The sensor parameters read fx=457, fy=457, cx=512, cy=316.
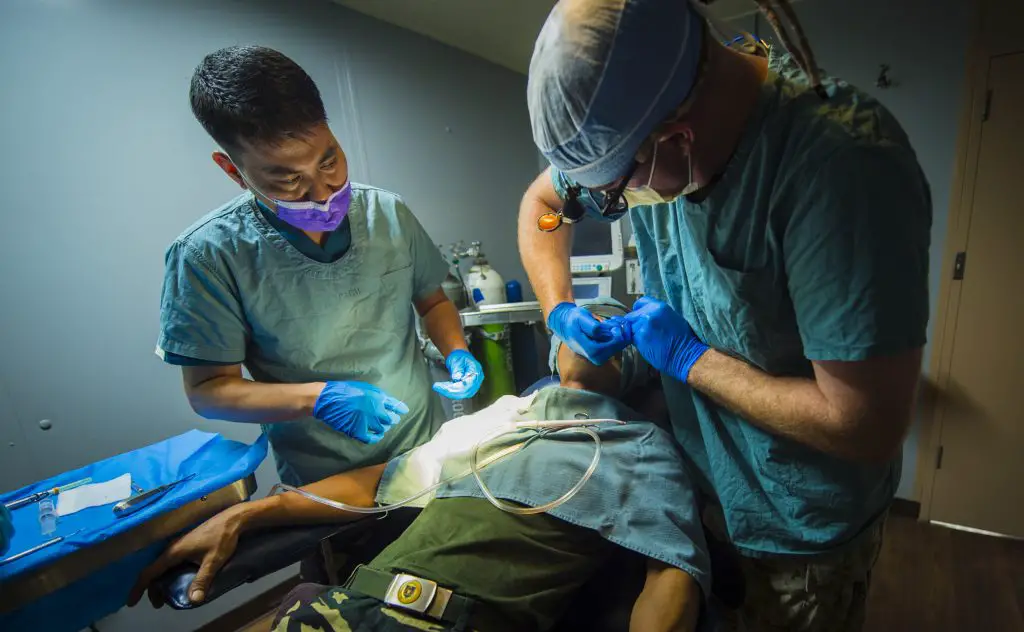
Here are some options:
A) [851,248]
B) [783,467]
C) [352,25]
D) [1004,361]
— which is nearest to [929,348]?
[1004,361]

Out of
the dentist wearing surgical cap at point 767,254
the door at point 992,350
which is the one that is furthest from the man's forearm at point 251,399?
the door at point 992,350

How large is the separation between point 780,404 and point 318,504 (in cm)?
99

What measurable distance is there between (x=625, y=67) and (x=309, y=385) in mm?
979

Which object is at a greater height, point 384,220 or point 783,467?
point 384,220

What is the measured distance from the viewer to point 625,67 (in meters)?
0.62

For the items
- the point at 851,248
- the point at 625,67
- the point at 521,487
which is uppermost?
the point at 625,67

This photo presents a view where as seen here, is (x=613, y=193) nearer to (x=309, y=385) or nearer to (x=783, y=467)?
(x=783, y=467)

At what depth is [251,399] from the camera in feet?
3.58

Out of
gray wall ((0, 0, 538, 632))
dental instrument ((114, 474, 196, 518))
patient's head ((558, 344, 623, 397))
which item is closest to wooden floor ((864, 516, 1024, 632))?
patient's head ((558, 344, 623, 397))

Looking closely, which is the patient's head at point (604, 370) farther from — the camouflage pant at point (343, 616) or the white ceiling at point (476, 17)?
the white ceiling at point (476, 17)

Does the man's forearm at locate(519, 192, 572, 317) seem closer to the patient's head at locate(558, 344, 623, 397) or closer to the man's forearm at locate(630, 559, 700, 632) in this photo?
the patient's head at locate(558, 344, 623, 397)

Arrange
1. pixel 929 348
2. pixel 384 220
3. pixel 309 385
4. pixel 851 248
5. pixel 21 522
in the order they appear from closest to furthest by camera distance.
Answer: pixel 851 248
pixel 21 522
pixel 309 385
pixel 384 220
pixel 929 348

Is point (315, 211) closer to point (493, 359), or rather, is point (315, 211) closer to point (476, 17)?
point (493, 359)

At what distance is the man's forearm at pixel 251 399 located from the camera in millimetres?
1093
